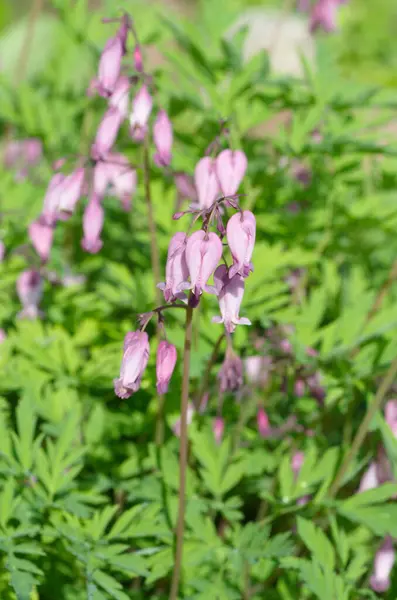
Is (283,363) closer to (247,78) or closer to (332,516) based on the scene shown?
(332,516)

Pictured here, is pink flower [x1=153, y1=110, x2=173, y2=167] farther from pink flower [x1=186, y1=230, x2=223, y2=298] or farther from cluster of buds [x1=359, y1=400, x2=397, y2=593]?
cluster of buds [x1=359, y1=400, x2=397, y2=593]

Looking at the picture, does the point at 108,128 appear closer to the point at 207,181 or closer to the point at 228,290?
the point at 207,181

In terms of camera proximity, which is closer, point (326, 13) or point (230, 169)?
point (230, 169)

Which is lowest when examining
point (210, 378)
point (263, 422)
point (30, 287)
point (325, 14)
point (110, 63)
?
point (263, 422)

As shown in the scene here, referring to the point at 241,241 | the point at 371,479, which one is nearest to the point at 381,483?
the point at 371,479

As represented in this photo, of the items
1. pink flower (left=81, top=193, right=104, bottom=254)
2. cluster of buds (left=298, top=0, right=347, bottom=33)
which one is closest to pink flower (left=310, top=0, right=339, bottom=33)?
cluster of buds (left=298, top=0, right=347, bottom=33)

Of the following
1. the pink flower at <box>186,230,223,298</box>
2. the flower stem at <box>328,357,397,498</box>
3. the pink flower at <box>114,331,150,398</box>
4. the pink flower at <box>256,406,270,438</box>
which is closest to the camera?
the pink flower at <box>186,230,223,298</box>

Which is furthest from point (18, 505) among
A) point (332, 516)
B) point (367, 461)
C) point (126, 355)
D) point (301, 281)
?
point (301, 281)
